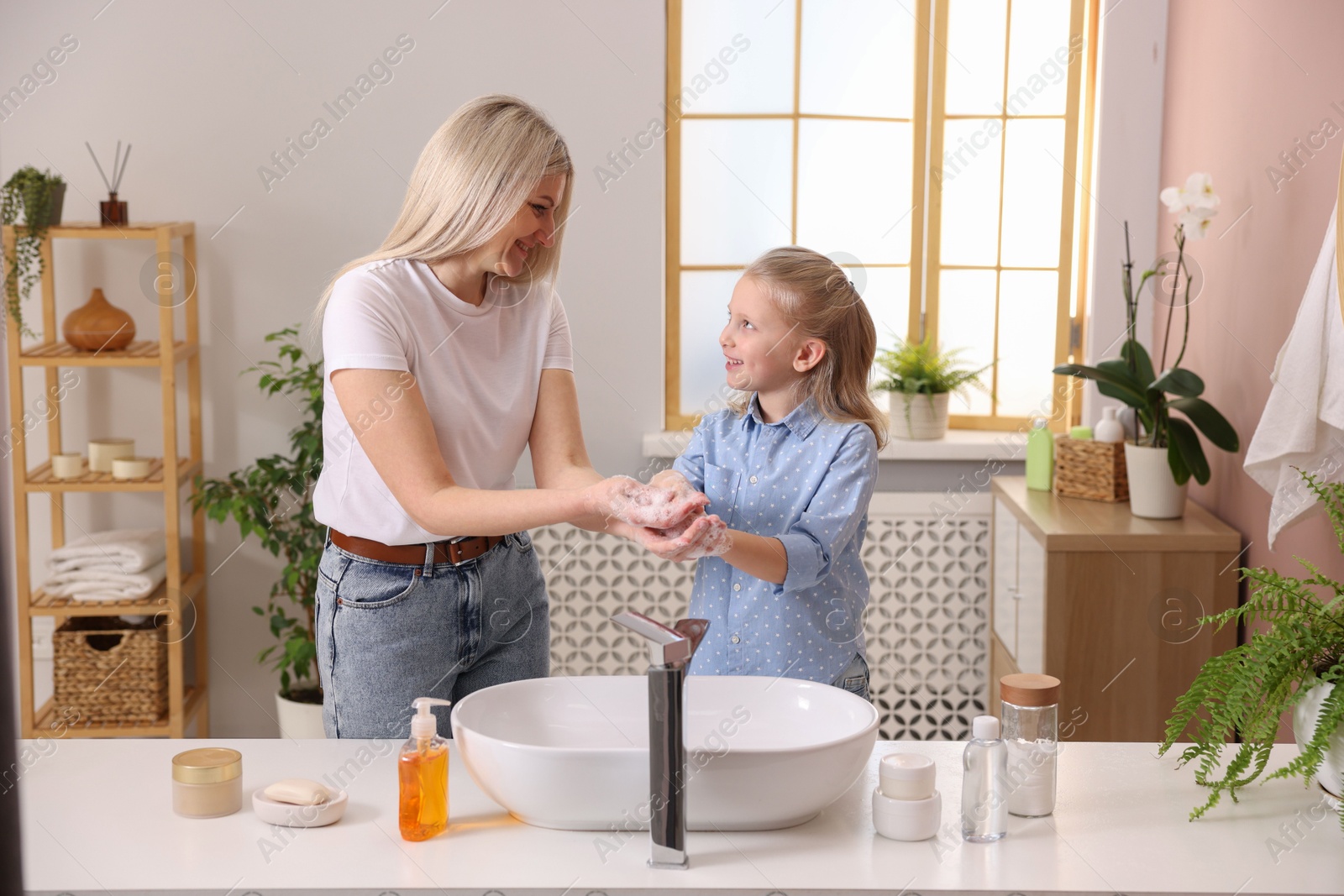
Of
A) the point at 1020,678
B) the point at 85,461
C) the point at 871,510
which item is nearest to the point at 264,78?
the point at 85,461

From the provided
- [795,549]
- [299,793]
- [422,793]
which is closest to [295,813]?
[299,793]

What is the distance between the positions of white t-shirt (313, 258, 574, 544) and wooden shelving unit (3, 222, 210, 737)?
1.44 m

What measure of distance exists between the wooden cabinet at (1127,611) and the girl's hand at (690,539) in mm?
1256

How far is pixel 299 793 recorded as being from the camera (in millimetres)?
1098

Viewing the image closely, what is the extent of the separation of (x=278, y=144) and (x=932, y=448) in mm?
1790

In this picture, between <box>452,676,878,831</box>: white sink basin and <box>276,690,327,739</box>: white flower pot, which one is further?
<box>276,690,327,739</box>: white flower pot

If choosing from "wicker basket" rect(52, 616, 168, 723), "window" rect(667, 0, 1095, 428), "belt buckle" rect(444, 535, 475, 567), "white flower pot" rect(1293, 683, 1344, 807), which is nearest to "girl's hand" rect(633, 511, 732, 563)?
"belt buckle" rect(444, 535, 475, 567)

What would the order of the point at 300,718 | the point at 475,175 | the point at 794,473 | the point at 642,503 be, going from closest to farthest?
the point at 642,503, the point at 475,175, the point at 794,473, the point at 300,718

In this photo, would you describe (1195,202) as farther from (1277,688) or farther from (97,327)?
(97,327)

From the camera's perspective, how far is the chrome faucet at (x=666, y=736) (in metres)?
1.00

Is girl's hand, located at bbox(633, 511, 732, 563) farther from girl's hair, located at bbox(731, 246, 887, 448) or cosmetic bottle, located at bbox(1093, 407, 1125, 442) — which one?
cosmetic bottle, located at bbox(1093, 407, 1125, 442)

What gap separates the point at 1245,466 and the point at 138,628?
242 cm

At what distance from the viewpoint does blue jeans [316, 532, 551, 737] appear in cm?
139

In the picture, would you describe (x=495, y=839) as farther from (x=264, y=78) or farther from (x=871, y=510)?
(x=264, y=78)
